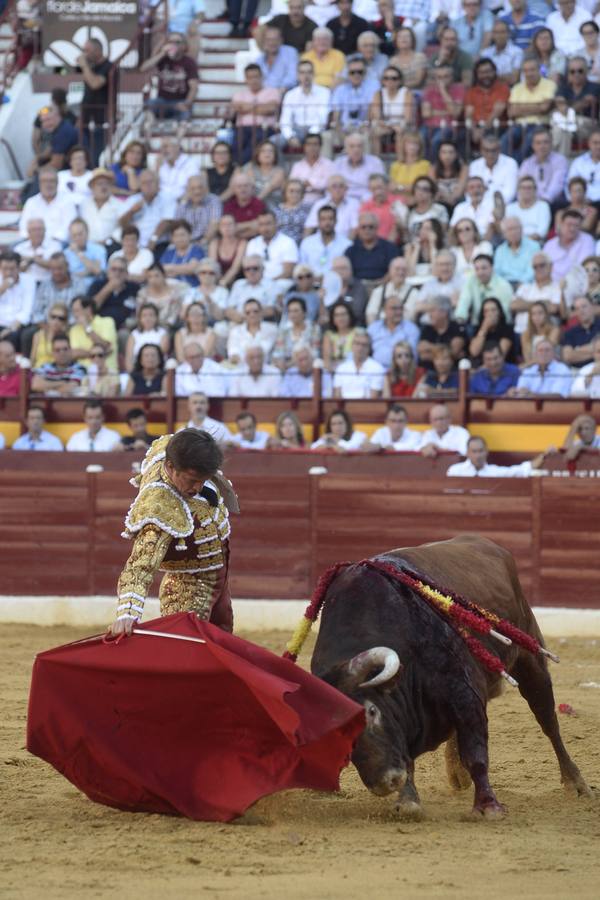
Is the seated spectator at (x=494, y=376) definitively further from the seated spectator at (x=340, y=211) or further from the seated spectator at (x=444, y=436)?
the seated spectator at (x=340, y=211)

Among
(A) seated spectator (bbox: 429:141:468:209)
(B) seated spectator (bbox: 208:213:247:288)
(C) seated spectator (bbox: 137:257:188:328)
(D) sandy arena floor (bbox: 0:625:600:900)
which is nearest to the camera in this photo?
(D) sandy arena floor (bbox: 0:625:600:900)

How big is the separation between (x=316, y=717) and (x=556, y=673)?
11.6 feet

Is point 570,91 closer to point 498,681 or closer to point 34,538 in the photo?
point 34,538

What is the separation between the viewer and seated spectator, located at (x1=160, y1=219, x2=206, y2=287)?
11055mm

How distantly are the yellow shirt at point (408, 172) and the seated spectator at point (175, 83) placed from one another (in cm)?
239

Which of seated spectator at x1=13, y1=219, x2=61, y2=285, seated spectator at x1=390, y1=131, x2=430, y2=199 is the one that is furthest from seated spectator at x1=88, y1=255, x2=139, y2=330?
seated spectator at x1=390, y1=131, x2=430, y2=199

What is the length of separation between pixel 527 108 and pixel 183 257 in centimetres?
270

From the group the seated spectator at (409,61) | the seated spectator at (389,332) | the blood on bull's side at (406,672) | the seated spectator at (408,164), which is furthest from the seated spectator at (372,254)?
the blood on bull's side at (406,672)

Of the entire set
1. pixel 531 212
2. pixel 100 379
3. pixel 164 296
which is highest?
pixel 531 212

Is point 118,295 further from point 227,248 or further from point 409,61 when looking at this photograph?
point 409,61

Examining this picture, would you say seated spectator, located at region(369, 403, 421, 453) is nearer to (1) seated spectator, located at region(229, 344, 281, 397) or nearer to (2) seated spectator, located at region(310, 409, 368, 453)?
(2) seated spectator, located at region(310, 409, 368, 453)

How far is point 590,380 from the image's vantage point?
30.6 feet

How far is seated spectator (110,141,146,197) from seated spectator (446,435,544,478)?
12.9 feet

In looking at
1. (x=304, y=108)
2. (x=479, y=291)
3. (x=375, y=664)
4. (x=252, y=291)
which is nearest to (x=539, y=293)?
(x=479, y=291)
